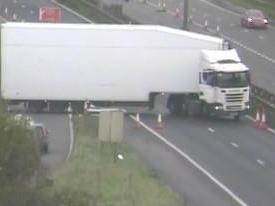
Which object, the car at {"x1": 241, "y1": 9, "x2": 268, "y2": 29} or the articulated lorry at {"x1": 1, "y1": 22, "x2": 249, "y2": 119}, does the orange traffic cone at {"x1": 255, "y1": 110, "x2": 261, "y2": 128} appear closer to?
the articulated lorry at {"x1": 1, "y1": 22, "x2": 249, "y2": 119}

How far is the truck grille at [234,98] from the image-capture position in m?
45.2

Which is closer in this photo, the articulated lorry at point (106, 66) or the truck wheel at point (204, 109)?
the truck wheel at point (204, 109)

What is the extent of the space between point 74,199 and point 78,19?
191 ft

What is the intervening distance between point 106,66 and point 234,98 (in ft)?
19.0

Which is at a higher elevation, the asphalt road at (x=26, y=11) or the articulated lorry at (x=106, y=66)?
the asphalt road at (x=26, y=11)

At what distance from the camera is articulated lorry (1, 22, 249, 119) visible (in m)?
46.1

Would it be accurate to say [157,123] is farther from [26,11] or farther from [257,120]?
[26,11]

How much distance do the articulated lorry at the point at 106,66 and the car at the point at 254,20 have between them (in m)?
30.7

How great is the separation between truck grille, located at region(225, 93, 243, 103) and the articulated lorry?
0.62 metres

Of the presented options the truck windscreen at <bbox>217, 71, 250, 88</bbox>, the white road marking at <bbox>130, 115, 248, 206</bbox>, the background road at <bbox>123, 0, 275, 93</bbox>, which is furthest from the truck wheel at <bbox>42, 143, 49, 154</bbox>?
the background road at <bbox>123, 0, 275, 93</bbox>

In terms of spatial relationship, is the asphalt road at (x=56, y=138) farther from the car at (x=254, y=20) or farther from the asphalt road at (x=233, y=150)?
the car at (x=254, y=20)

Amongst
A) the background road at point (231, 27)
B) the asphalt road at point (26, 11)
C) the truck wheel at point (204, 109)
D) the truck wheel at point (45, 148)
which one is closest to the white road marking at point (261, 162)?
the truck wheel at point (45, 148)

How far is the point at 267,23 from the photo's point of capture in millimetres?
79812

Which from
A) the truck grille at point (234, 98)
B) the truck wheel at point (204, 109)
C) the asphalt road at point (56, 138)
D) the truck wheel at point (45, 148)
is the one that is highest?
the truck grille at point (234, 98)
